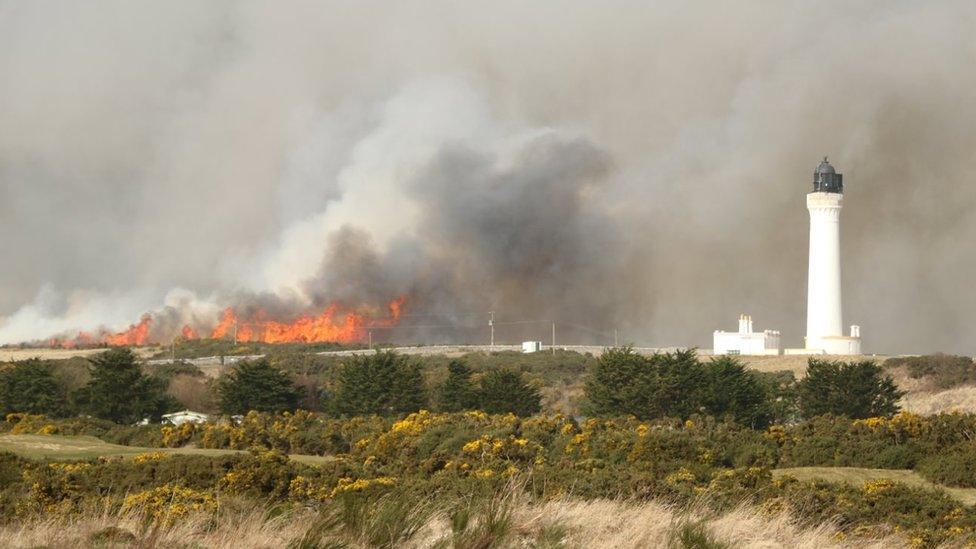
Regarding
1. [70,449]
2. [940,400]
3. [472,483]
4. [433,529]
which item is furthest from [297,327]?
[433,529]

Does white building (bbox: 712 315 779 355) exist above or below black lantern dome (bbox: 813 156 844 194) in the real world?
below

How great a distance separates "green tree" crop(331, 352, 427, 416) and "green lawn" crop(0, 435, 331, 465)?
14.6m

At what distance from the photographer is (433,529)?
19.7m

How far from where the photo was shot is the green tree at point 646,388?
179 ft

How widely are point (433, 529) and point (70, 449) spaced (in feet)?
75.3

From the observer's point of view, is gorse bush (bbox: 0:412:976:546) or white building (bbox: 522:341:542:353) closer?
gorse bush (bbox: 0:412:976:546)

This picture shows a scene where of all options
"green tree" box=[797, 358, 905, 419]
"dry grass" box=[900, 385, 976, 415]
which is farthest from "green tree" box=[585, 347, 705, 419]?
"dry grass" box=[900, 385, 976, 415]

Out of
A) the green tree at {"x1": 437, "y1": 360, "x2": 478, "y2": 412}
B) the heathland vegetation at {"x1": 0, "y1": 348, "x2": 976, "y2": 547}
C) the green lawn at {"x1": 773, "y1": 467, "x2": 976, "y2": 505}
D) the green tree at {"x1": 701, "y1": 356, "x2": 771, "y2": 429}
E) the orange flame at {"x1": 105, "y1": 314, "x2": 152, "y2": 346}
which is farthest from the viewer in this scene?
the orange flame at {"x1": 105, "y1": 314, "x2": 152, "y2": 346}

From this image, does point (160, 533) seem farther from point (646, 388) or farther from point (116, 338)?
point (116, 338)

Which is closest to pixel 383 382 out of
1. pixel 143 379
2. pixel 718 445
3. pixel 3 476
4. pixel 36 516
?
pixel 143 379

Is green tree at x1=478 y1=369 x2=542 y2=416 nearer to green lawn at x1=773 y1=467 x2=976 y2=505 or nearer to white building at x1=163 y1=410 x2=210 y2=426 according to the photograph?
white building at x1=163 y1=410 x2=210 y2=426

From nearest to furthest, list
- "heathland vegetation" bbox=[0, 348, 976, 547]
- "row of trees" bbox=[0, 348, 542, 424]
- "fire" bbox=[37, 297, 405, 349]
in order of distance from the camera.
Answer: "heathland vegetation" bbox=[0, 348, 976, 547]
"row of trees" bbox=[0, 348, 542, 424]
"fire" bbox=[37, 297, 405, 349]

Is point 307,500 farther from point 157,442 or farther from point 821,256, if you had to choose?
point 821,256

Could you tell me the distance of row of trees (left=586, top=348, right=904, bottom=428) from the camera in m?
54.7
